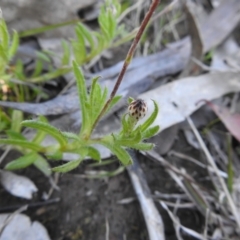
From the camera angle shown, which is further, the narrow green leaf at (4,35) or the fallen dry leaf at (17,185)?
the fallen dry leaf at (17,185)

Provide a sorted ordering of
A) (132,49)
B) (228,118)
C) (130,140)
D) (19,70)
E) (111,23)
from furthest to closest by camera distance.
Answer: (228,118)
(19,70)
(111,23)
(130,140)
(132,49)

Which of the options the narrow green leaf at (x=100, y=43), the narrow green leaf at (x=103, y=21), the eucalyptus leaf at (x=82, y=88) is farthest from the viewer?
the narrow green leaf at (x=100, y=43)

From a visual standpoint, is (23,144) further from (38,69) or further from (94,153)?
(38,69)

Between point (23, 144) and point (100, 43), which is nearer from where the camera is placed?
point (23, 144)

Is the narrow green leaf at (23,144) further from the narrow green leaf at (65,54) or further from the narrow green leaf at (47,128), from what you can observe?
the narrow green leaf at (65,54)

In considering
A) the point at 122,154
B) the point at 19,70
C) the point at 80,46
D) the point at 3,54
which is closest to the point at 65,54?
the point at 80,46

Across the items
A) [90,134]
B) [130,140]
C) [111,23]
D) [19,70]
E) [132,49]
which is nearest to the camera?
[132,49]

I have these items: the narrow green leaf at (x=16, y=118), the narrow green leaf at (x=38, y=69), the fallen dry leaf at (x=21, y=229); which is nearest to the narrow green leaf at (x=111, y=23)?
the narrow green leaf at (x=38, y=69)
